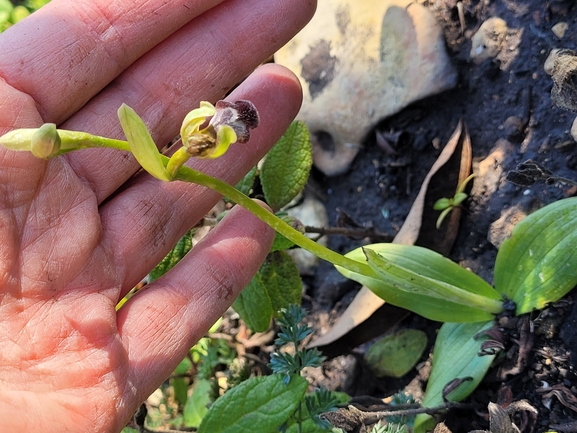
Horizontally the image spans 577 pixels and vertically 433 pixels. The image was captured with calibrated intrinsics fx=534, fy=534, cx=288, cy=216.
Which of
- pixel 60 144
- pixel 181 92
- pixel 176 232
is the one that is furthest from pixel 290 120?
pixel 60 144

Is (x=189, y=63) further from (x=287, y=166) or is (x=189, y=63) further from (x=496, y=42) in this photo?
(x=496, y=42)

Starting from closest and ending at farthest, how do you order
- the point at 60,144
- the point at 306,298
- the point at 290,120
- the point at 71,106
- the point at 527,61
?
the point at 60,144 < the point at 71,106 < the point at 290,120 < the point at 527,61 < the point at 306,298

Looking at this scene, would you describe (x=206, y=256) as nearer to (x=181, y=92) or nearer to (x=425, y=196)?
(x=181, y=92)

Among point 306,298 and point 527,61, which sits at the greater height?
point 527,61

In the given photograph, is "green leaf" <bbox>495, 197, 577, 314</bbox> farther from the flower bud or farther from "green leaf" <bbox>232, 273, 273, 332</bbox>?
the flower bud

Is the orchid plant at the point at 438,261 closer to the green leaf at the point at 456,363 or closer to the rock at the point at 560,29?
the green leaf at the point at 456,363

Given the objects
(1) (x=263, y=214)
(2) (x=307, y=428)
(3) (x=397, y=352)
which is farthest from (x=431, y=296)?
(1) (x=263, y=214)

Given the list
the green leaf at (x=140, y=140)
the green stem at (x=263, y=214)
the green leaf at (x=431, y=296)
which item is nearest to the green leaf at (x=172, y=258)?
the green leaf at (x=431, y=296)
